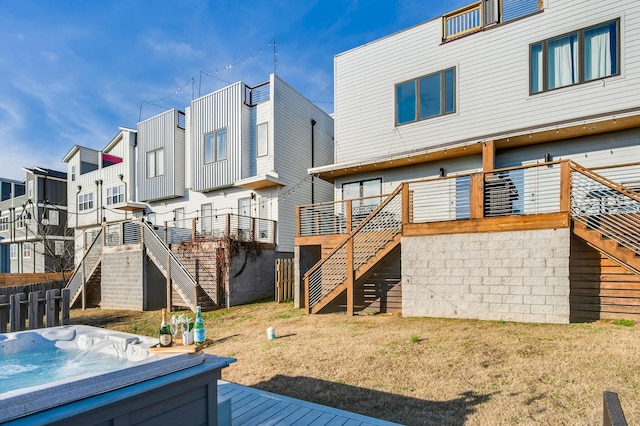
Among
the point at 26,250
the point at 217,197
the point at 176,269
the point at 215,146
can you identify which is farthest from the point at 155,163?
the point at 26,250

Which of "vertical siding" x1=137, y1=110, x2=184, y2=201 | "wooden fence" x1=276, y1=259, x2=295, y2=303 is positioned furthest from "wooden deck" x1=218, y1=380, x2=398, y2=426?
"vertical siding" x1=137, y1=110, x2=184, y2=201

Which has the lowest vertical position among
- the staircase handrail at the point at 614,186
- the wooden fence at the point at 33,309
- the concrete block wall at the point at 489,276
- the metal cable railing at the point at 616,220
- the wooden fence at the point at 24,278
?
the wooden fence at the point at 24,278

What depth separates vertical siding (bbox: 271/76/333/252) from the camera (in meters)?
16.7

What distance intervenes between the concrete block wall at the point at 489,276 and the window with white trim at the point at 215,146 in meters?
11.9

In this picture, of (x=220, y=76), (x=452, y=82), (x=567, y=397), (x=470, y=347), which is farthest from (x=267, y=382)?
(x=220, y=76)

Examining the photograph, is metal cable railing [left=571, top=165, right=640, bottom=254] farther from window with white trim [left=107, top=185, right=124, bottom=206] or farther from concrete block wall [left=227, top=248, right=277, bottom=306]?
window with white trim [left=107, top=185, right=124, bottom=206]

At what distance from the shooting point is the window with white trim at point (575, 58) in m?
9.26

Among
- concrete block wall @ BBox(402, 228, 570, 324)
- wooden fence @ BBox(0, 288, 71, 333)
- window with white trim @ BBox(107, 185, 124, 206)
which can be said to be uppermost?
window with white trim @ BBox(107, 185, 124, 206)

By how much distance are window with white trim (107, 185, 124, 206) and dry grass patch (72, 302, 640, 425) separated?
62.3 feet

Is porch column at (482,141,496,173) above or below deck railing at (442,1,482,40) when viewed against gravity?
below

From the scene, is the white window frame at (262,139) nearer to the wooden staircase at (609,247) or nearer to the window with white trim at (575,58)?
the window with white trim at (575,58)

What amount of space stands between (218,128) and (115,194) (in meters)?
10.9

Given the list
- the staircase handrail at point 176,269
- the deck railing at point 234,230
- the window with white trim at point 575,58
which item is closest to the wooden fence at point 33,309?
the staircase handrail at point 176,269

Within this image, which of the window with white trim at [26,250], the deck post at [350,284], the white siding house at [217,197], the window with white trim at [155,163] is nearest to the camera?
the deck post at [350,284]
